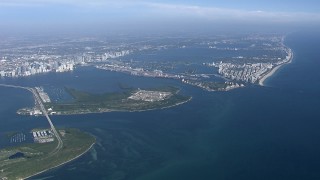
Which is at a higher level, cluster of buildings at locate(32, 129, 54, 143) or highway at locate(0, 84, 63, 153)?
highway at locate(0, 84, 63, 153)

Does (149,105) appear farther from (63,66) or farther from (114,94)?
(63,66)

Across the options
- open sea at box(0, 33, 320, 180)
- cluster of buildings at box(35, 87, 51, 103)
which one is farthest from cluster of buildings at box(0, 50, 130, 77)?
cluster of buildings at box(35, 87, 51, 103)

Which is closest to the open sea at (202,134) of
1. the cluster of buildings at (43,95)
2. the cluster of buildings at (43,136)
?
the cluster of buildings at (43,95)

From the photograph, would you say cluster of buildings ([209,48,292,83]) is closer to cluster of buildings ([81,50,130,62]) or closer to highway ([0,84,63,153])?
cluster of buildings ([81,50,130,62])

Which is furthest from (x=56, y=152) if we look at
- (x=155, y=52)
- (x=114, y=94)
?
(x=155, y=52)

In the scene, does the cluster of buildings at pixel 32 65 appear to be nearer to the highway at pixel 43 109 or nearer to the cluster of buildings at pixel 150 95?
the highway at pixel 43 109
